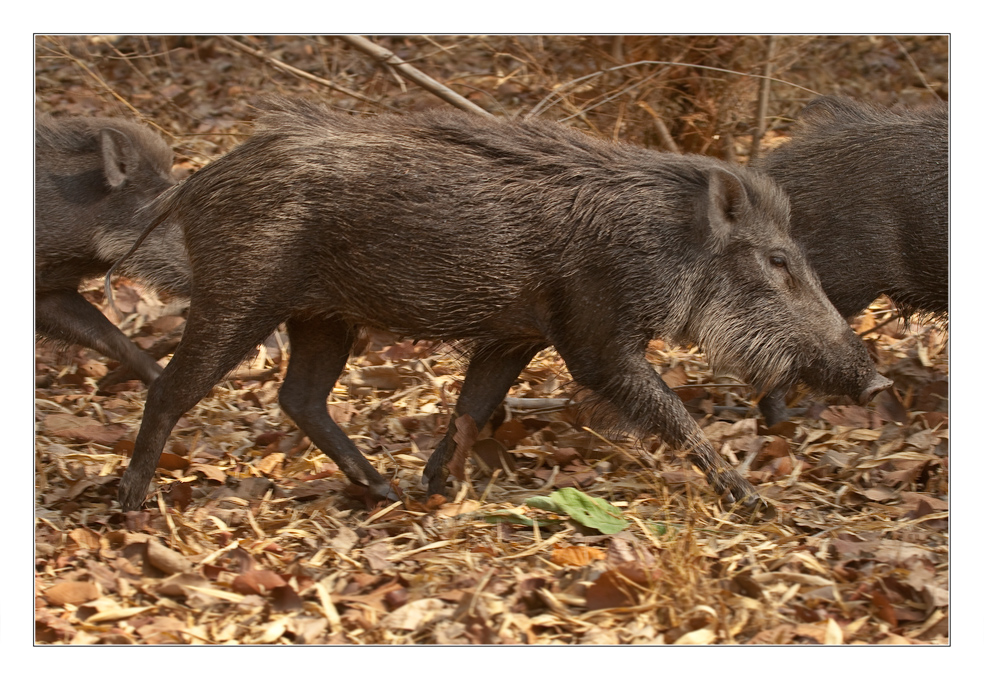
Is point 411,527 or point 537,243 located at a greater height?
point 537,243

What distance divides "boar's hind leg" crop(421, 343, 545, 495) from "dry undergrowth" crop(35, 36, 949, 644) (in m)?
0.12

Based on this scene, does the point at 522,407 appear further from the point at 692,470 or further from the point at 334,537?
the point at 334,537

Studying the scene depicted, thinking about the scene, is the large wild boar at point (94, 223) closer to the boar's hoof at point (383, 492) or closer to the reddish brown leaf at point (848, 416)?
the boar's hoof at point (383, 492)

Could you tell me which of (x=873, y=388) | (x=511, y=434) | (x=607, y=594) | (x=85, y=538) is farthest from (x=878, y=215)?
(x=85, y=538)

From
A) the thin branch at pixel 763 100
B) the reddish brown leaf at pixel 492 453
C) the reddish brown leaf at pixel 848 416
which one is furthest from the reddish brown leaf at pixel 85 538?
the thin branch at pixel 763 100

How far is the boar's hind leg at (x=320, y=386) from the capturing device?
16.3 feet

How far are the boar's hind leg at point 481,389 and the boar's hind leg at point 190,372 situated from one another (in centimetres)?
93

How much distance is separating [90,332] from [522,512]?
10.1 ft

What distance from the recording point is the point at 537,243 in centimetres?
451

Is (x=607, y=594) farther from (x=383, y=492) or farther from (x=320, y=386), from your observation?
(x=320, y=386)

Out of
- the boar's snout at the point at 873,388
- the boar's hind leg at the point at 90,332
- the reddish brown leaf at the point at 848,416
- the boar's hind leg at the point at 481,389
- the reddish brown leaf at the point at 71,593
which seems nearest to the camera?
the reddish brown leaf at the point at 71,593

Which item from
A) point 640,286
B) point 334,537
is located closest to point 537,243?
point 640,286

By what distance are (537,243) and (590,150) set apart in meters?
0.55

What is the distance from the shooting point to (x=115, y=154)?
21.7 feet
